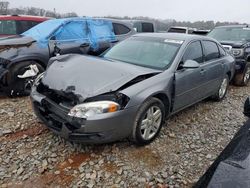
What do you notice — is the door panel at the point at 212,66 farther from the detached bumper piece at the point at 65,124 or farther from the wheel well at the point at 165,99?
the detached bumper piece at the point at 65,124

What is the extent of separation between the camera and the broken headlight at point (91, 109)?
10.5 feet

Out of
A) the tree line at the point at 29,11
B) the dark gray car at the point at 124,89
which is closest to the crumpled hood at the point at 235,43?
the dark gray car at the point at 124,89

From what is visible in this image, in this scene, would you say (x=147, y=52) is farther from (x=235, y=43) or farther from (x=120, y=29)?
(x=235, y=43)

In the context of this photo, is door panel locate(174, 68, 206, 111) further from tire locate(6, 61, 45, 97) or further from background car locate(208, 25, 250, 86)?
background car locate(208, 25, 250, 86)

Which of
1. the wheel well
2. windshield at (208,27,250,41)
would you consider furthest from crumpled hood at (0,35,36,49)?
windshield at (208,27,250,41)

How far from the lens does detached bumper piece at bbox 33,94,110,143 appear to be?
3.24 meters

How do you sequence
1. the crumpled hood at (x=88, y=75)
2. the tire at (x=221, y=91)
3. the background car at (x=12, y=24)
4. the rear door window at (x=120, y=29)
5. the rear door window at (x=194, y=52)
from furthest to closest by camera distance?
the background car at (x=12, y=24), the rear door window at (x=120, y=29), the tire at (x=221, y=91), the rear door window at (x=194, y=52), the crumpled hood at (x=88, y=75)

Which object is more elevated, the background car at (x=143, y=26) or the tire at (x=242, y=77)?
the background car at (x=143, y=26)

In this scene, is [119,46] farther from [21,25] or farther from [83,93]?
[21,25]

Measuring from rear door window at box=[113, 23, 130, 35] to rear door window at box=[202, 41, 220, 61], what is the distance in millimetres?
3044

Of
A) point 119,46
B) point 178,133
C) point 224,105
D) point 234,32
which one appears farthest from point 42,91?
point 234,32

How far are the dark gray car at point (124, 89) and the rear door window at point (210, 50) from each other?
0.14 m

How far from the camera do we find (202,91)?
5027 mm

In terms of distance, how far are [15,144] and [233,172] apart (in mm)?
3018
